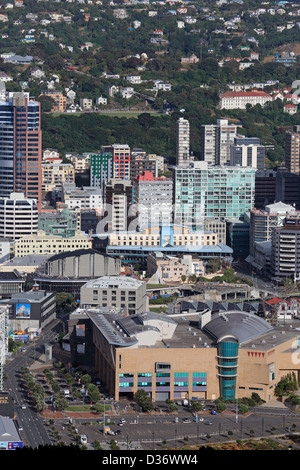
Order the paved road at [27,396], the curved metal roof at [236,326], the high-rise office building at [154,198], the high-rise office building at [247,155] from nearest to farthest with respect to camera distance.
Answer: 1. the paved road at [27,396]
2. the curved metal roof at [236,326]
3. the high-rise office building at [154,198]
4. the high-rise office building at [247,155]

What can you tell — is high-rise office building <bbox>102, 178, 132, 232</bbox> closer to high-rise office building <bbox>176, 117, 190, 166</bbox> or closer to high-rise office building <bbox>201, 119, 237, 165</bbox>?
high-rise office building <bbox>176, 117, 190, 166</bbox>

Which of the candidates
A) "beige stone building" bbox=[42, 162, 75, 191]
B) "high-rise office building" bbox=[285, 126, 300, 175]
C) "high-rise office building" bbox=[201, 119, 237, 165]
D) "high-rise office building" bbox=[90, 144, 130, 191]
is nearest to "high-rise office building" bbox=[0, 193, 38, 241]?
"high-rise office building" bbox=[90, 144, 130, 191]

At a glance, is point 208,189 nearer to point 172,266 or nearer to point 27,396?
point 172,266

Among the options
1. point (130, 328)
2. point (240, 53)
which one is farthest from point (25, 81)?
point (130, 328)

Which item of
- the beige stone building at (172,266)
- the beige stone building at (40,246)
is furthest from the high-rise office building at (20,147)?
the beige stone building at (172,266)

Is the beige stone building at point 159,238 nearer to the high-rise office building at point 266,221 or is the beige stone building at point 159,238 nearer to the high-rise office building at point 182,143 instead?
Result: the high-rise office building at point 266,221

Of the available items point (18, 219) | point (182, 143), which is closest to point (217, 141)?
point (182, 143)
